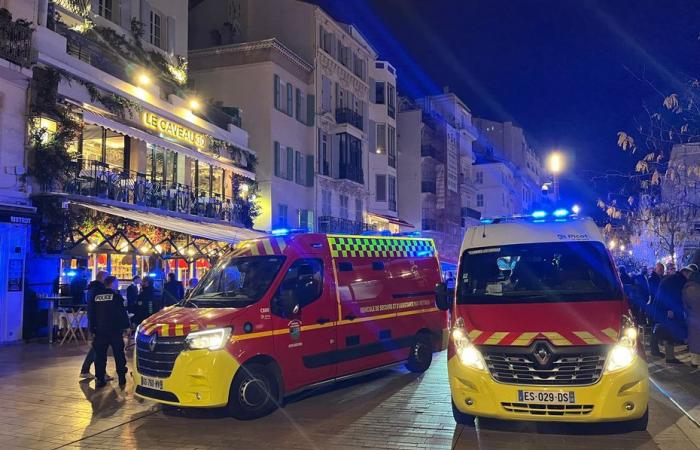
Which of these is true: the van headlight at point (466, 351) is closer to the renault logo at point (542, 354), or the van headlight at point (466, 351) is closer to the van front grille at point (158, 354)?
the renault logo at point (542, 354)

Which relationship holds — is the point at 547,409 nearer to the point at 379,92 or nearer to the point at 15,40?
the point at 15,40

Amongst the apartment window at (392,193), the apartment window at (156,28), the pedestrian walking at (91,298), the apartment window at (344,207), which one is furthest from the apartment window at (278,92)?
the pedestrian walking at (91,298)

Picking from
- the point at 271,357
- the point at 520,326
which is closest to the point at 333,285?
the point at 271,357

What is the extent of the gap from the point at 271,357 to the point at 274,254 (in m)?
1.67

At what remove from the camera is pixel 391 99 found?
43.1m

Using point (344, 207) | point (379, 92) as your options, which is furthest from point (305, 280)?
point (379, 92)

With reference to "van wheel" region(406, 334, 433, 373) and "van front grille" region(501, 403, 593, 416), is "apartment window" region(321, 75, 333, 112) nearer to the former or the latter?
"van wheel" region(406, 334, 433, 373)

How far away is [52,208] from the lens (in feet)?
52.9

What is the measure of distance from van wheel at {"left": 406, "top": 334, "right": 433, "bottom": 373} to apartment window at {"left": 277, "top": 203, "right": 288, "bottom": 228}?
18702 mm

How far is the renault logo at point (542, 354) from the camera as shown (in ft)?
21.0

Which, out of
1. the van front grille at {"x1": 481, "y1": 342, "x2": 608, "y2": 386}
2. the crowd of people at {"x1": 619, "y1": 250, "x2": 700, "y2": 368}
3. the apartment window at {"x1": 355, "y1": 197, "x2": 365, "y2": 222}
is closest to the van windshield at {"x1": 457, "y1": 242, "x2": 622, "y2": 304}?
the van front grille at {"x1": 481, "y1": 342, "x2": 608, "y2": 386}

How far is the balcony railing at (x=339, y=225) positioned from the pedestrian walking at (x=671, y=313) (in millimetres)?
21398

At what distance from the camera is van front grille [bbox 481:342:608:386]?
634cm

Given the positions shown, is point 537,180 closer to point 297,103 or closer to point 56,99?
point 297,103
